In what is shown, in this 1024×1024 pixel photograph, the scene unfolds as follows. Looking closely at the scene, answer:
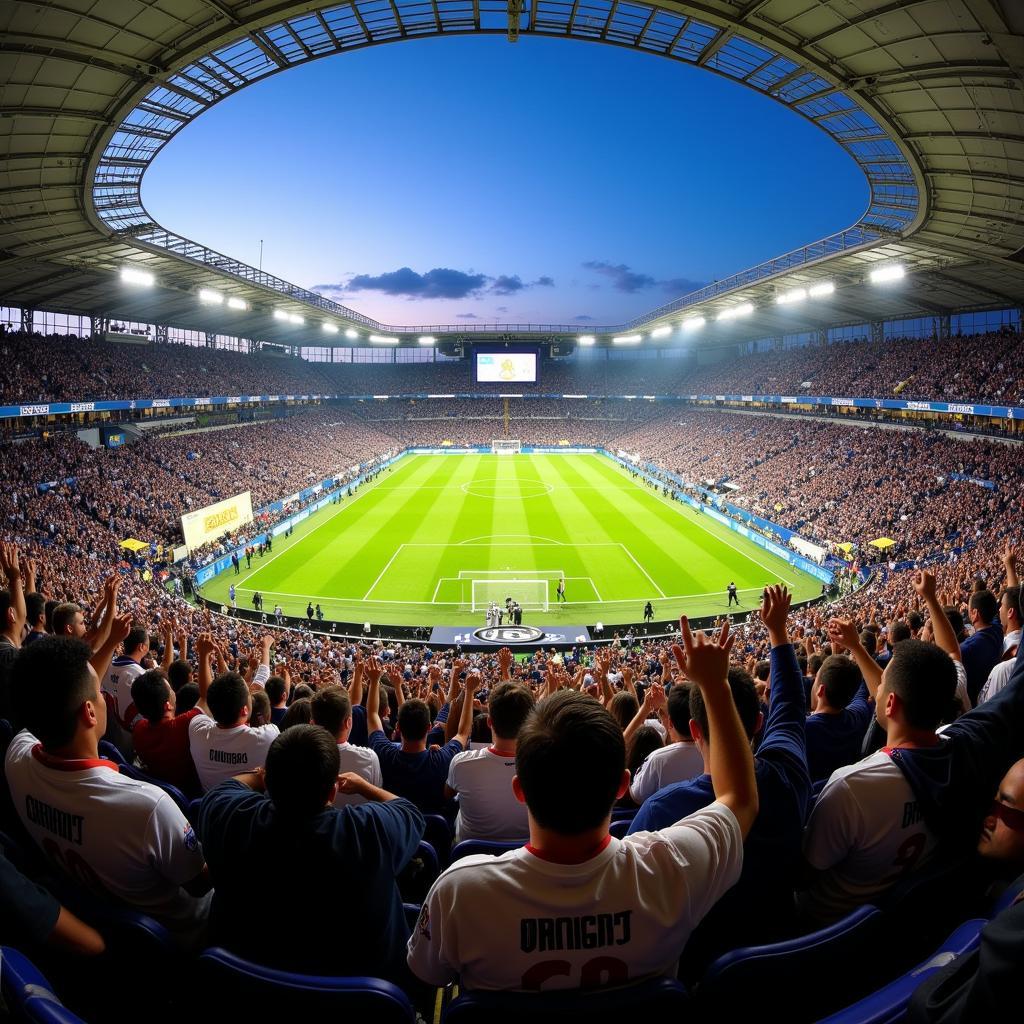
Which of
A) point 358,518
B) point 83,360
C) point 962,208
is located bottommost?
point 358,518

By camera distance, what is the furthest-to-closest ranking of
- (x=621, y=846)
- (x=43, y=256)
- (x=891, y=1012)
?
(x=43, y=256), (x=621, y=846), (x=891, y=1012)

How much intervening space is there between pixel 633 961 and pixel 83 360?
51.2 m

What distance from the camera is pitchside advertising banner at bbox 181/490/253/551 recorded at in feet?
108

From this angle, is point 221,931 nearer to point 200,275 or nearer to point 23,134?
point 23,134

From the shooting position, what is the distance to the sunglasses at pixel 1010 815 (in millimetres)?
2441

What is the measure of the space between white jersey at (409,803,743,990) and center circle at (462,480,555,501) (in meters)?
49.6

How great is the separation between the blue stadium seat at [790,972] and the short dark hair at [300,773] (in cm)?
160

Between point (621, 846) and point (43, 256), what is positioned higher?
point (43, 256)

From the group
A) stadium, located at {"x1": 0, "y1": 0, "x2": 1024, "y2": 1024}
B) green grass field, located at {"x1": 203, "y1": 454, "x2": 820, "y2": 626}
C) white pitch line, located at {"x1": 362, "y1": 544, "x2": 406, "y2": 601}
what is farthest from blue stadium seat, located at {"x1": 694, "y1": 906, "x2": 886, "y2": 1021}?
white pitch line, located at {"x1": 362, "y1": 544, "x2": 406, "y2": 601}

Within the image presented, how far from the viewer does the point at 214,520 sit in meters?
35.4

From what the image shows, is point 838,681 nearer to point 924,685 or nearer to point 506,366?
point 924,685

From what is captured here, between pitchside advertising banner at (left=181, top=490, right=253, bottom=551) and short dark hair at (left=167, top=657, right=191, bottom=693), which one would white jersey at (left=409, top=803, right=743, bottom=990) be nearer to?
short dark hair at (left=167, top=657, right=191, bottom=693)

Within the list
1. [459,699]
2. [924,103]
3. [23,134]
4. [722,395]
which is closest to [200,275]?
[23,134]

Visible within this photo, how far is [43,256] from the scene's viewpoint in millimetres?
30656
